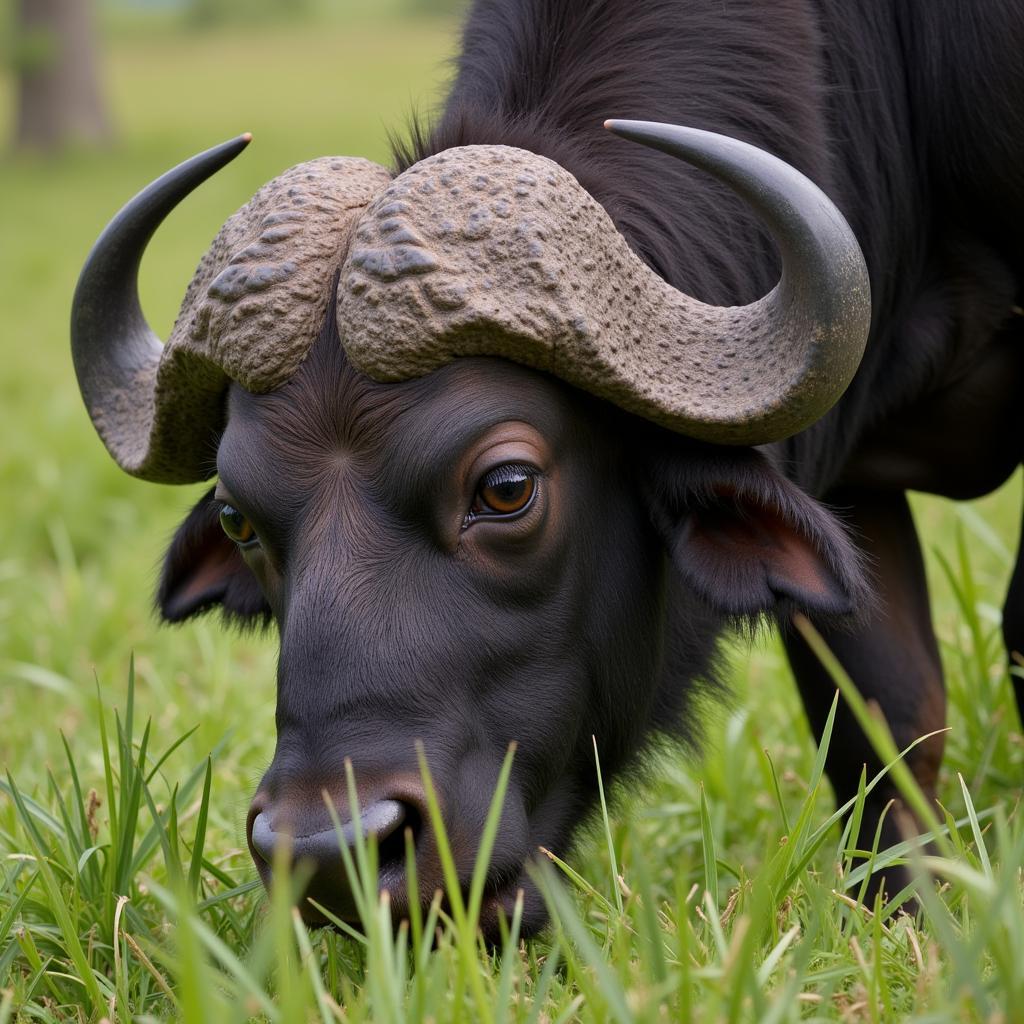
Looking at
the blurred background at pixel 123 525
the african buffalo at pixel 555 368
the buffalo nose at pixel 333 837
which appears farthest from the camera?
the blurred background at pixel 123 525

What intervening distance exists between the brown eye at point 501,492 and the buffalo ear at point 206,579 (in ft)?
3.18

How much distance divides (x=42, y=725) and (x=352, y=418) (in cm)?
281

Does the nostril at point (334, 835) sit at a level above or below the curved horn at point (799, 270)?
below

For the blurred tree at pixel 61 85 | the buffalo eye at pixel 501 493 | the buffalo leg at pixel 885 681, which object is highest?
the buffalo eye at pixel 501 493

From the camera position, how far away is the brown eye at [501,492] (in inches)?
107

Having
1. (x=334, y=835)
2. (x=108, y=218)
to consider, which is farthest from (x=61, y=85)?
(x=334, y=835)

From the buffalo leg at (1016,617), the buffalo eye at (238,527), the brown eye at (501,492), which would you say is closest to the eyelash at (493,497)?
the brown eye at (501,492)

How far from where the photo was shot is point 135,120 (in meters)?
28.5

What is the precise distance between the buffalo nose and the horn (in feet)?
2.68

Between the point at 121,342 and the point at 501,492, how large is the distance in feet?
4.05

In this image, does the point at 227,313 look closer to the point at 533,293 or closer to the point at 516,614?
the point at 533,293

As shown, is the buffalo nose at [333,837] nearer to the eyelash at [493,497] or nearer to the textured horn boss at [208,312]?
the eyelash at [493,497]

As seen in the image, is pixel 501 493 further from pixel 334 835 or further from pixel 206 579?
pixel 206 579

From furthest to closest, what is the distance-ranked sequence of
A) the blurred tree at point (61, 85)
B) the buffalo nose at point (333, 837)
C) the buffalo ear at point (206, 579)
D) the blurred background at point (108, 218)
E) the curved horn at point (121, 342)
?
1. the blurred tree at point (61, 85)
2. the blurred background at point (108, 218)
3. the buffalo ear at point (206, 579)
4. the curved horn at point (121, 342)
5. the buffalo nose at point (333, 837)
